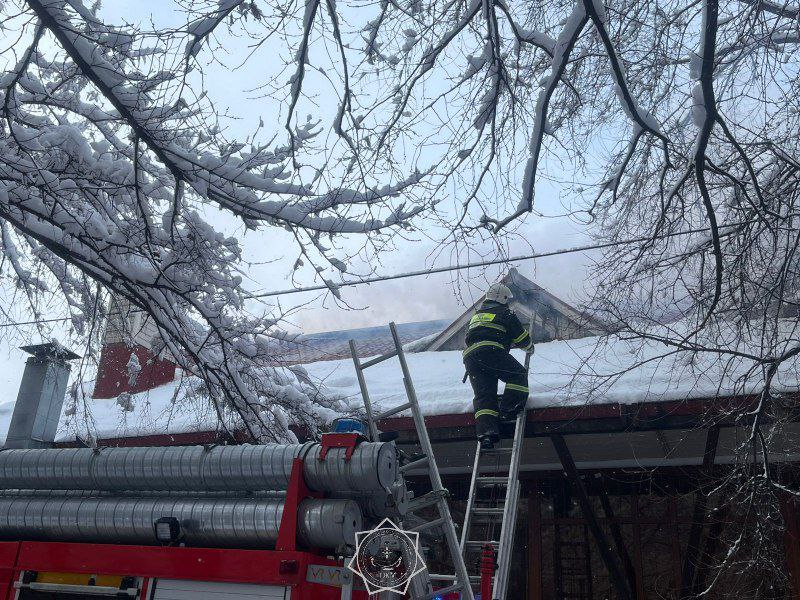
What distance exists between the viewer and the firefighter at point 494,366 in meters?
5.88

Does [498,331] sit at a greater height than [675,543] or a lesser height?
greater

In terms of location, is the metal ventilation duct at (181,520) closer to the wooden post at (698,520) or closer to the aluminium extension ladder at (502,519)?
the aluminium extension ladder at (502,519)

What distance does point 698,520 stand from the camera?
238 inches

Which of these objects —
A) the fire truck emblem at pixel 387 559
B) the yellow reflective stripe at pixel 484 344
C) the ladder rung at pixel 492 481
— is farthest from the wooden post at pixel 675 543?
the fire truck emblem at pixel 387 559

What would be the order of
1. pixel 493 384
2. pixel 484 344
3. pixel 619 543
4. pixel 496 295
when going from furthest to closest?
1. pixel 619 543
2. pixel 496 295
3. pixel 484 344
4. pixel 493 384

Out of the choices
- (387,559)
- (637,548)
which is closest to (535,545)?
(637,548)

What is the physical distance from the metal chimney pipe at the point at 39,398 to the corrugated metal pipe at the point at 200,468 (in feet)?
8.75

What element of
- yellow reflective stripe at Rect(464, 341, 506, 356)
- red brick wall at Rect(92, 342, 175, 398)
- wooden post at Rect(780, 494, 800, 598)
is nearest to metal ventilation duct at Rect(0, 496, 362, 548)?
yellow reflective stripe at Rect(464, 341, 506, 356)

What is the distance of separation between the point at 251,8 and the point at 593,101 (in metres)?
2.24

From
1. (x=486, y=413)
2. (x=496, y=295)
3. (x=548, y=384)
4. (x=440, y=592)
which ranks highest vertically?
(x=496, y=295)

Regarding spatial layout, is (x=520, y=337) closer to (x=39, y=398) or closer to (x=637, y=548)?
(x=637, y=548)

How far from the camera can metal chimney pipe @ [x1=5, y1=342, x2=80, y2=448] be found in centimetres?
704

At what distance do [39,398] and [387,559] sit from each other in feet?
15.9

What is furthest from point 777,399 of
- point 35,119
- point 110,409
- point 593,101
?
point 110,409
